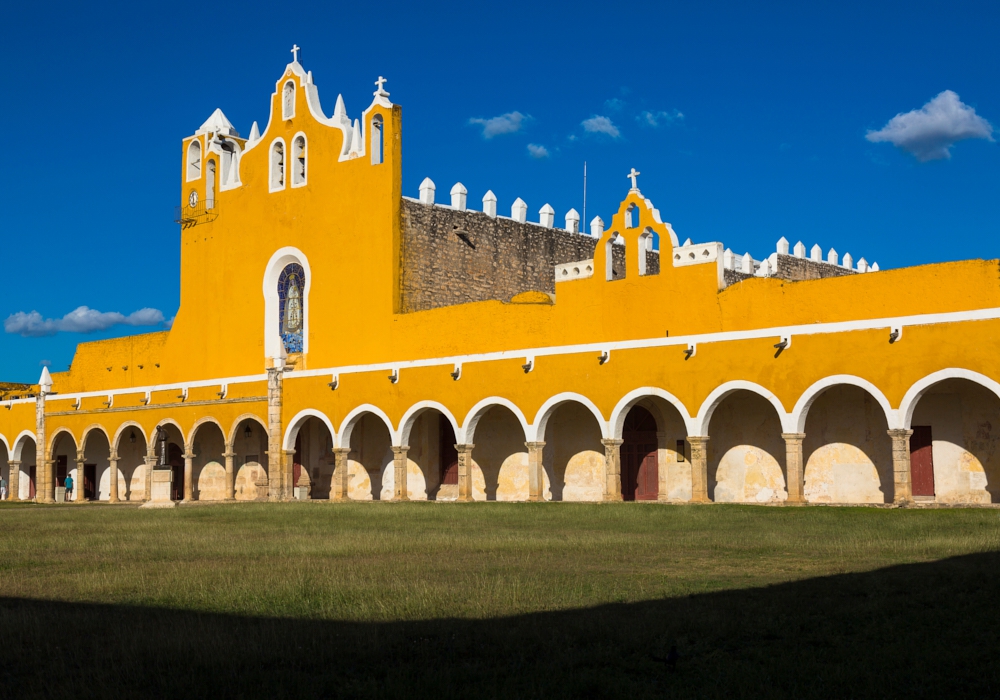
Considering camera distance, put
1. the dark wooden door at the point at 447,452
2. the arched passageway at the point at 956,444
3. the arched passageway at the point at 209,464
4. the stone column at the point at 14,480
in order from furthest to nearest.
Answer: the stone column at the point at 14,480 → the arched passageway at the point at 209,464 → the dark wooden door at the point at 447,452 → the arched passageway at the point at 956,444

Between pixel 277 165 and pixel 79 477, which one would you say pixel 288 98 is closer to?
pixel 277 165

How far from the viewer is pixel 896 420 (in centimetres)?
1981

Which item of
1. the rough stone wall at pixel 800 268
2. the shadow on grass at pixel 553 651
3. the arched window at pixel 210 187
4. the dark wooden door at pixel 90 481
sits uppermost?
the arched window at pixel 210 187

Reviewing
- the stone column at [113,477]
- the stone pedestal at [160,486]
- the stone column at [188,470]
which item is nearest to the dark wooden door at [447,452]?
the stone pedestal at [160,486]

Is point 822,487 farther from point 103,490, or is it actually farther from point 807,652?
point 103,490

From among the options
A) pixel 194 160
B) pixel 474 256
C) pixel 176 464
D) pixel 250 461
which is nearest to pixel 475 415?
pixel 474 256

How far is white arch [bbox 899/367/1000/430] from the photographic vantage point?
18781mm

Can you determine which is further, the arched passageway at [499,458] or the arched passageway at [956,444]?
the arched passageway at [499,458]

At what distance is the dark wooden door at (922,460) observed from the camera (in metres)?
21.3

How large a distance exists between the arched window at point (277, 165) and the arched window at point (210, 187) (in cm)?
290

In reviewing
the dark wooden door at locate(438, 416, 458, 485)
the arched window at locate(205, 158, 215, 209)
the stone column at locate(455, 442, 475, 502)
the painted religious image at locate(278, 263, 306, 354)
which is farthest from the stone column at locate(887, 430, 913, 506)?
the arched window at locate(205, 158, 215, 209)

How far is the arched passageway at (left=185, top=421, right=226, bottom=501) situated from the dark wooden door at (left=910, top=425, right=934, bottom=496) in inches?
776

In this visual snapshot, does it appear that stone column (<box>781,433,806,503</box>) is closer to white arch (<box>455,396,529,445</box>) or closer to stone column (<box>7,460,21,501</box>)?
white arch (<box>455,396,529,445</box>)

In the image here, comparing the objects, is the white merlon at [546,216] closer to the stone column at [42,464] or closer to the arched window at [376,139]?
the arched window at [376,139]
